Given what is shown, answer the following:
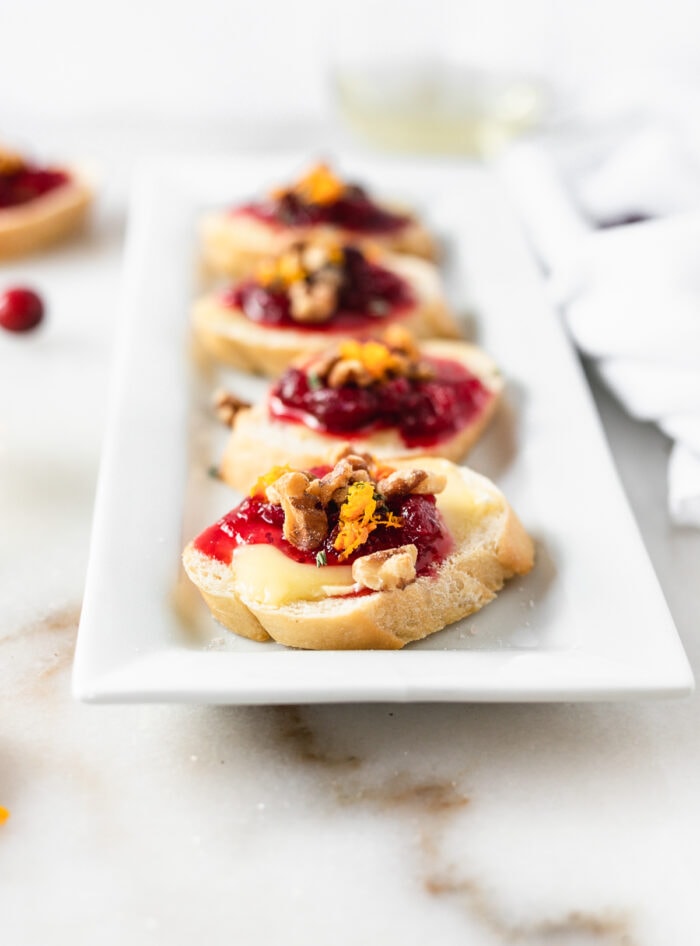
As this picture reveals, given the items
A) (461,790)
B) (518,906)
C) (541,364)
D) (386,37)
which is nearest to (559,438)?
(541,364)

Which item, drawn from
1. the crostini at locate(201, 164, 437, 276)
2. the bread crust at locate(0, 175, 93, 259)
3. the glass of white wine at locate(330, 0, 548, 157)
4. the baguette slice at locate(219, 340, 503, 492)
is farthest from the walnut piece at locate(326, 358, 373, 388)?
the glass of white wine at locate(330, 0, 548, 157)

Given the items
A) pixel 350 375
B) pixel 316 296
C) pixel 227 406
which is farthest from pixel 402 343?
pixel 227 406

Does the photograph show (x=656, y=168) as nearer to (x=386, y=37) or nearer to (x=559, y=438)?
(x=559, y=438)

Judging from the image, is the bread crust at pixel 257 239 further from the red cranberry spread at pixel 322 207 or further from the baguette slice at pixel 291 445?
the baguette slice at pixel 291 445

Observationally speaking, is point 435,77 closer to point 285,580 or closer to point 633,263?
point 633,263

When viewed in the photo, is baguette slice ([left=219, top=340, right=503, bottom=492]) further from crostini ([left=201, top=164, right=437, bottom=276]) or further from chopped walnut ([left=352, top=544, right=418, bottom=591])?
crostini ([left=201, top=164, right=437, bottom=276])

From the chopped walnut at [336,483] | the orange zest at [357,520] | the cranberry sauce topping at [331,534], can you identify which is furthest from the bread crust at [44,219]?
the orange zest at [357,520]
